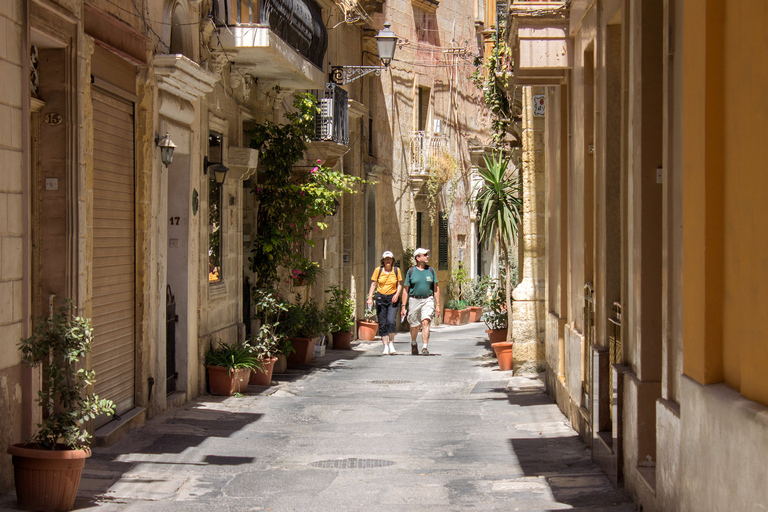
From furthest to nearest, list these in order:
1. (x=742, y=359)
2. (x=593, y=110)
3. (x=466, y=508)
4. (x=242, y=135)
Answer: (x=242, y=135), (x=593, y=110), (x=466, y=508), (x=742, y=359)

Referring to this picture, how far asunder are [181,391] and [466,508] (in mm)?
4969

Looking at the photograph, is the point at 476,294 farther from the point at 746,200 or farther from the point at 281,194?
the point at 746,200

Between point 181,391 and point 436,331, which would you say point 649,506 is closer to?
point 181,391

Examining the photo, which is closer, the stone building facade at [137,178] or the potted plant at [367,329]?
the stone building facade at [137,178]

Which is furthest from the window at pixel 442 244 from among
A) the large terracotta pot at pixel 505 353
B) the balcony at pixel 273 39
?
the large terracotta pot at pixel 505 353

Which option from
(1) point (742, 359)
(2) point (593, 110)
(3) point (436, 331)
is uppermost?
(2) point (593, 110)

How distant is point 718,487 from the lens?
3.82m

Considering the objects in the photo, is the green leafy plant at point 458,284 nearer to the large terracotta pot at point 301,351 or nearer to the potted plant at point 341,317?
the potted plant at point 341,317

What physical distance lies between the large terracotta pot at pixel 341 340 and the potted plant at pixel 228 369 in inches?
239

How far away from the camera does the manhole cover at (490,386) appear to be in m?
11.2

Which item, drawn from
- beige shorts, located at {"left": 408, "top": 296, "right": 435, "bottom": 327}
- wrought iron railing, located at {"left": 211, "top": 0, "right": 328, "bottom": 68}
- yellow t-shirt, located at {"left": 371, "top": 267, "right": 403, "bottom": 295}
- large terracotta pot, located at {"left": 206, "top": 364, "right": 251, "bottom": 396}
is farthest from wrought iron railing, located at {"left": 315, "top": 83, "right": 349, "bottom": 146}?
large terracotta pot, located at {"left": 206, "top": 364, "right": 251, "bottom": 396}

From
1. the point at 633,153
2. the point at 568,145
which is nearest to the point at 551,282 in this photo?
the point at 568,145

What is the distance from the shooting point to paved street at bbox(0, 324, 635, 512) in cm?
600

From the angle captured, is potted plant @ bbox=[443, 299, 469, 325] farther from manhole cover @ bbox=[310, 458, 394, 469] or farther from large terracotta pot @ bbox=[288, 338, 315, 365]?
manhole cover @ bbox=[310, 458, 394, 469]
